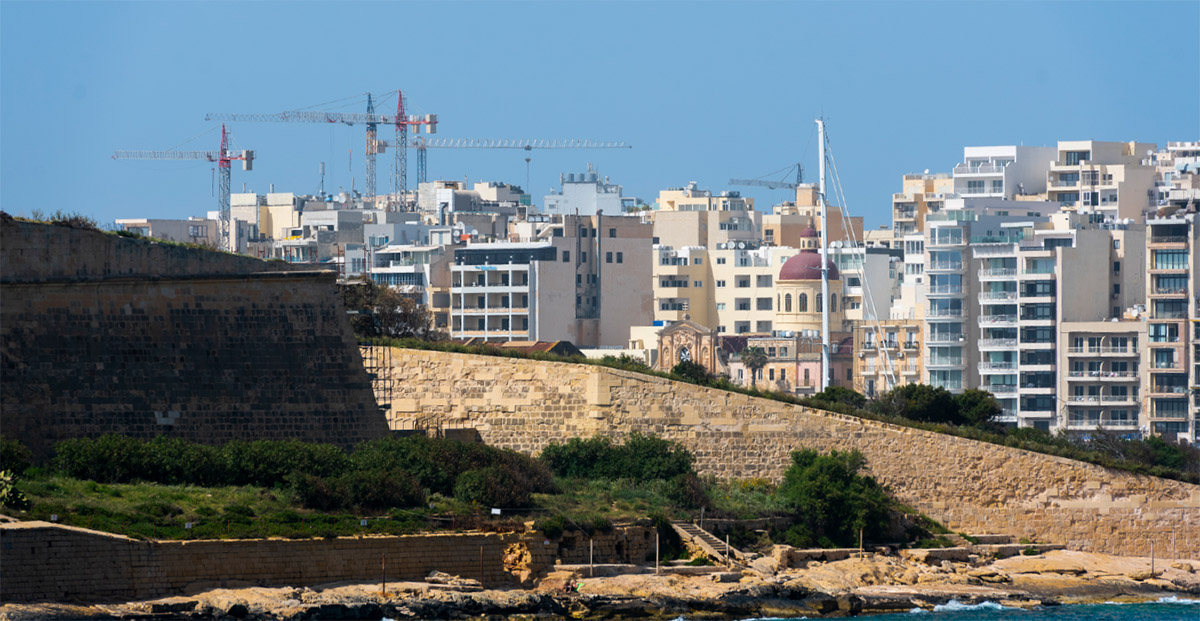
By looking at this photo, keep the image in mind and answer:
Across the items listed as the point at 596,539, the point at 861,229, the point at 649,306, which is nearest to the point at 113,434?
the point at 596,539

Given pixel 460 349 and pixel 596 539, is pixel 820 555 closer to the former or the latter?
pixel 596 539

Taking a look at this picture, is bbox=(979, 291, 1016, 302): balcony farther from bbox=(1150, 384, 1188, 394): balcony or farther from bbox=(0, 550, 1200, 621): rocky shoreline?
bbox=(0, 550, 1200, 621): rocky shoreline

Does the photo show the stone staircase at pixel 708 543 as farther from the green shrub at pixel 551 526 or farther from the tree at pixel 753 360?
the tree at pixel 753 360

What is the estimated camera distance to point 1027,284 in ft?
266

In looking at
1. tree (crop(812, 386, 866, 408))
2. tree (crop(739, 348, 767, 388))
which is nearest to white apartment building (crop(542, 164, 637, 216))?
tree (crop(739, 348, 767, 388))

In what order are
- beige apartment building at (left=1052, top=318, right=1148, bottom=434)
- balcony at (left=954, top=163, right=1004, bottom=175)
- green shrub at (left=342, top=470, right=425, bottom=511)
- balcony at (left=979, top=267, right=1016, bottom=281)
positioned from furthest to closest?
1. balcony at (left=954, top=163, right=1004, bottom=175)
2. balcony at (left=979, top=267, right=1016, bottom=281)
3. beige apartment building at (left=1052, top=318, right=1148, bottom=434)
4. green shrub at (left=342, top=470, right=425, bottom=511)

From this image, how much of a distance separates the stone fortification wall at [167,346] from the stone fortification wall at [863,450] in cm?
361

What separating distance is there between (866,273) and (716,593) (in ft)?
250

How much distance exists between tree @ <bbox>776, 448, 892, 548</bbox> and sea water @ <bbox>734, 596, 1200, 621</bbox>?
308 centimetres

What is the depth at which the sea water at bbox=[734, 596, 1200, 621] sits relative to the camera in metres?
35.7

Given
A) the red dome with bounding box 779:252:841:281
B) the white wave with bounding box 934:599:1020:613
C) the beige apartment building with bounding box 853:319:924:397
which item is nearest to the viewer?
the white wave with bounding box 934:599:1020:613

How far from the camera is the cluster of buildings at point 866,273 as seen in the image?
77.5 m

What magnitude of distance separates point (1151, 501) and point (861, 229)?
87.7 metres

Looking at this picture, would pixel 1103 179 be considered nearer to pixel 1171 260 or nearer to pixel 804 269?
pixel 804 269
